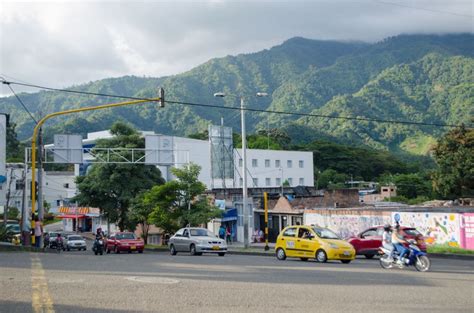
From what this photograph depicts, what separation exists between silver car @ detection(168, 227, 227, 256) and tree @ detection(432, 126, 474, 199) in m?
39.2

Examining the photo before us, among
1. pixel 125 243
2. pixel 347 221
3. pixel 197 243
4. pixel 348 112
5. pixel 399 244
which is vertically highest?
pixel 348 112

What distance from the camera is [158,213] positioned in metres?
44.1

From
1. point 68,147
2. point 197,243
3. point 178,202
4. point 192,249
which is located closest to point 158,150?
point 178,202

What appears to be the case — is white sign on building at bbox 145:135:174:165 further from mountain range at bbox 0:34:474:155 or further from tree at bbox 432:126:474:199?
mountain range at bbox 0:34:474:155

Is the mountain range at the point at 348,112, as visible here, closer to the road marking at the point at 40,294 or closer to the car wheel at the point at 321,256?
the car wheel at the point at 321,256

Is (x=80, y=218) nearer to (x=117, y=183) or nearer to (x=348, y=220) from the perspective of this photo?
(x=117, y=183)

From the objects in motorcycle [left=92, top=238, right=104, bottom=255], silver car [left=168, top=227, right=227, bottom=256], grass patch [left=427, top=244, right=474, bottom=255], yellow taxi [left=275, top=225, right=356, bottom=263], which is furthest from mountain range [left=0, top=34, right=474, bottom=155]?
yellow taxi [left=275, top=225, right=356, bottom=263]

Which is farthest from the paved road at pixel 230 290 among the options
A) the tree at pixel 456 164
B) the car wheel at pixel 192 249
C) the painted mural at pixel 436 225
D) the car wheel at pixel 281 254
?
the tree at pixel 456 164

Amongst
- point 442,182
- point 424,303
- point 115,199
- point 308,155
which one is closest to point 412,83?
point 308,155

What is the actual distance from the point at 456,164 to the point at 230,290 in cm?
5457

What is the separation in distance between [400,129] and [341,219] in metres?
109

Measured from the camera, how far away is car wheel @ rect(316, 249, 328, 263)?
23.9 metres

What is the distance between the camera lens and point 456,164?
2494 inches

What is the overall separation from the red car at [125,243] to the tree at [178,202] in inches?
226
